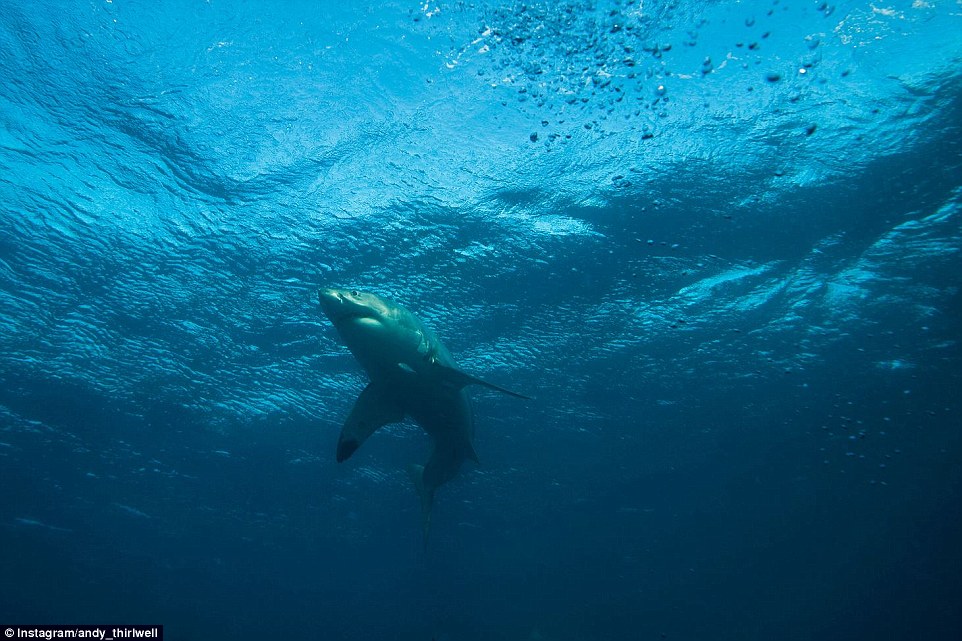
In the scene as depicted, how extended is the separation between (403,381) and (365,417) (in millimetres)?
1327

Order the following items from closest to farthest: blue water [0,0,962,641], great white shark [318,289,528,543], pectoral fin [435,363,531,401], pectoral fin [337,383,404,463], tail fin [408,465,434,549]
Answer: great white shark [318,289,528,543] < pectoral fin [435,363,531,401] < pectoral fin [337,383,404,463] < blue water [0,0,962,641] < tail fin [408,465,434,549]

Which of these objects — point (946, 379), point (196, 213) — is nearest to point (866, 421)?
point (946, 379)

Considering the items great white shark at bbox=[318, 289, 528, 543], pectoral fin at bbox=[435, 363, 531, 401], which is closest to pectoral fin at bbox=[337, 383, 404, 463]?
great white shark at bbox=[318, 289, 528, 543]

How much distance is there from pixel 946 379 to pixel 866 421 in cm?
320

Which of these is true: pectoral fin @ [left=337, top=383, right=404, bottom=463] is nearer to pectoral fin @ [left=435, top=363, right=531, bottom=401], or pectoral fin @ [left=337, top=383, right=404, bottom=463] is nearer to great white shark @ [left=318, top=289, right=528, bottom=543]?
great white shark @ [left=318, top=289, right=528, bottom=543]

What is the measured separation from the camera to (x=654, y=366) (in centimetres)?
1739

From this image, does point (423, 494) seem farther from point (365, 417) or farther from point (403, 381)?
point (403, 381)

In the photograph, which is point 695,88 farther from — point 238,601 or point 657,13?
point 238,601

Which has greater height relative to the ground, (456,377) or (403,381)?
(403,381)

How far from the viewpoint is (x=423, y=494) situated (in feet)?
33.7

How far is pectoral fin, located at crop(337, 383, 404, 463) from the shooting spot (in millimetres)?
8148

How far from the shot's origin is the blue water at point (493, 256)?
8.67 m

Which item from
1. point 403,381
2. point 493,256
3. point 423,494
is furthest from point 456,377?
point 493,256

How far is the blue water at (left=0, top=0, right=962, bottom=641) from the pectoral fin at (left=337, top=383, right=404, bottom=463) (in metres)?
5.16
